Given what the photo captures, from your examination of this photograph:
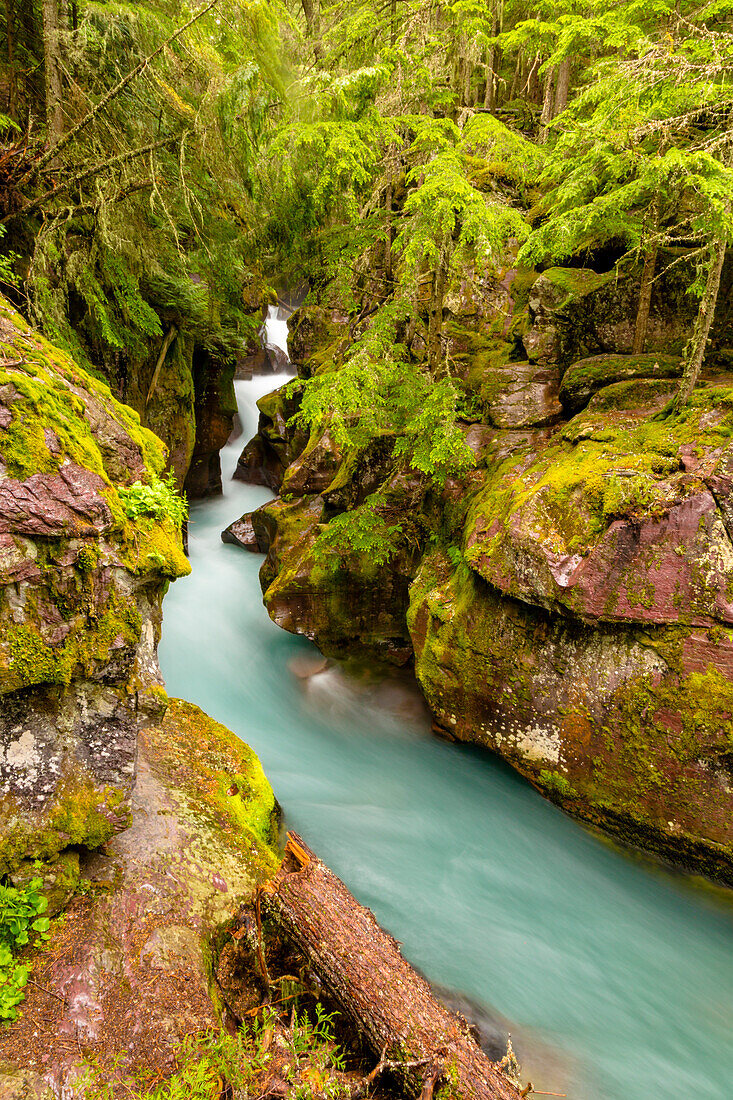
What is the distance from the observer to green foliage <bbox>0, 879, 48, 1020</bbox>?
2.70m

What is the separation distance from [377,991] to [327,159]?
285 inches

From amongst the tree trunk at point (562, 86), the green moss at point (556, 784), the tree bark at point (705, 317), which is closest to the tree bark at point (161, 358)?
the tree bark at point (705, 317)

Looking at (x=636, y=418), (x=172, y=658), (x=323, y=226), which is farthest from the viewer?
(x=172, y=658)

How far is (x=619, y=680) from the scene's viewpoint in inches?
193

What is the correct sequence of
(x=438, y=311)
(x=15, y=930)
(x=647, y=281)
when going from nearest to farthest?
(x=15, y=930) < (x=647, y=281) < (x=438, y=311)

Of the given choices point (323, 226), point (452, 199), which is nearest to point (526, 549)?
point (452, 199)

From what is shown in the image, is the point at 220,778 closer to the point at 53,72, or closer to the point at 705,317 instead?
the point at 705,317

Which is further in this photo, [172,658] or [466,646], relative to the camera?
[172,658]

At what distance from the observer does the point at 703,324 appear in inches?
195

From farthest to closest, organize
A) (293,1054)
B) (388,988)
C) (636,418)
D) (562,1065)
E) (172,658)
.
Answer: (172,658), (636,418), (562,1065), (388,988), (293,1054)

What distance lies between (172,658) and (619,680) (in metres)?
6.85

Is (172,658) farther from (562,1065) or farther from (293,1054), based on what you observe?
(562,1065)

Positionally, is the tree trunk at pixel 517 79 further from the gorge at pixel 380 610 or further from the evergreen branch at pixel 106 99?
the evergreen branch at pixel 106 99

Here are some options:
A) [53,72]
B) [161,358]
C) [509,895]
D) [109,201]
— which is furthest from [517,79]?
[509,895]
